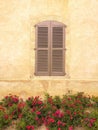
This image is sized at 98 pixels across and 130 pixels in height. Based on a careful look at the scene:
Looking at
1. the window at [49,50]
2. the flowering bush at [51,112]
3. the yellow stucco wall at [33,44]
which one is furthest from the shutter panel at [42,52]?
the flowering bush at [51,112]

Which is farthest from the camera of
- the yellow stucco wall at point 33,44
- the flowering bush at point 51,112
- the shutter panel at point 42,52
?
the shutter panel at point 42,52

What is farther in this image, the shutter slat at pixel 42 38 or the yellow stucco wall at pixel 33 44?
the shutter slat at pixel 42 38

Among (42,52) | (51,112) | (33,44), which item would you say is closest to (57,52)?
(42,52)

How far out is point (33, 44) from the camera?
10445 mm

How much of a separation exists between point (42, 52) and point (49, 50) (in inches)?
9.6

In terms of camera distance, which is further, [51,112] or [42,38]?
[42,38]

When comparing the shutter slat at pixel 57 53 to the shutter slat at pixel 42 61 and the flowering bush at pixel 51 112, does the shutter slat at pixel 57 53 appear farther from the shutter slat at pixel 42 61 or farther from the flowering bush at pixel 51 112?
the flowering bush at pixel 51 112

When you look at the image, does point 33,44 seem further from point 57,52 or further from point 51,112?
point 51,112

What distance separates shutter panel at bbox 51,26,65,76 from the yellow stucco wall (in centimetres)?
17

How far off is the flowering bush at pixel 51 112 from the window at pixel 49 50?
926mm

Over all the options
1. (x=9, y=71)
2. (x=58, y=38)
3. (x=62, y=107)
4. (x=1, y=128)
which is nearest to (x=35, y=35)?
(x=58, y=38)

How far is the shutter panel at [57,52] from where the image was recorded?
10453 mm

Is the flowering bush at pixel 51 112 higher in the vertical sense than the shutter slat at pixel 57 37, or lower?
lower

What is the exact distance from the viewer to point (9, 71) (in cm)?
1031
